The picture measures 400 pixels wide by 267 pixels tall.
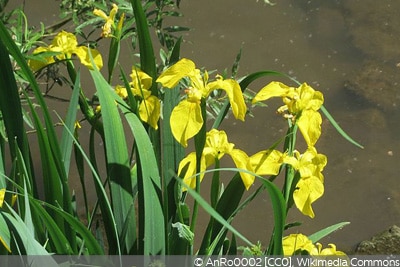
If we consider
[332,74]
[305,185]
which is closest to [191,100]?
[305,185]

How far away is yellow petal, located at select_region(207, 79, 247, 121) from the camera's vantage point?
1528mm

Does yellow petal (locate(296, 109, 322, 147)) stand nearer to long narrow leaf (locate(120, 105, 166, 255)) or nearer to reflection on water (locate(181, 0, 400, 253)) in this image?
long narrow leaf (locate(120, 105, 166, 255))

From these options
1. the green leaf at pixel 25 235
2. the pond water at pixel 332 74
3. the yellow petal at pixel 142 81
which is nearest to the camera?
the green leaf at pixel 25 235

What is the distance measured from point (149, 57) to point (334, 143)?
183 centimetres

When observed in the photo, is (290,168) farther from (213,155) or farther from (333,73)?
(333,73)

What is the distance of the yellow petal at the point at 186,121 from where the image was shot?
1.49m

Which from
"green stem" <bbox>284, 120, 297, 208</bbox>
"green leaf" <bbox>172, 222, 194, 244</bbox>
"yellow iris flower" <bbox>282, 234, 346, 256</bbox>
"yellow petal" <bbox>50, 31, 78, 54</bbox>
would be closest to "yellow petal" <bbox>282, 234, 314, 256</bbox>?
"yellow iris flower" <bbox>282, 234, 346, 256</bbox>

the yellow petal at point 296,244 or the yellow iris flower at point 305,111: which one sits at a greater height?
the yellow iris flower at point 305,111

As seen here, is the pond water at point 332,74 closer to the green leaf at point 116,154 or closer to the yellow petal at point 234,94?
the green leaf at point 116,154

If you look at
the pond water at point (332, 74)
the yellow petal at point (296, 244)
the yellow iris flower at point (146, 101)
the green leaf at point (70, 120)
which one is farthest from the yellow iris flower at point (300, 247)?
the pond water at point (332, 74)

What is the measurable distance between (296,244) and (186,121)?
36 cm

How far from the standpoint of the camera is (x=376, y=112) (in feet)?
11.5

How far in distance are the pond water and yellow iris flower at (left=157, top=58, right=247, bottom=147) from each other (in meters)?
1.56

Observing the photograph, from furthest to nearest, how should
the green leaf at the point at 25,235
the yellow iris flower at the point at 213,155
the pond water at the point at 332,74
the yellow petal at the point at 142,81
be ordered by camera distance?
the pond water at the point at 332,74 < the yellow petal at the point at 142,81 < the yellow iris flower at the point at 213,155 < the green leaf at the point at 25,235
